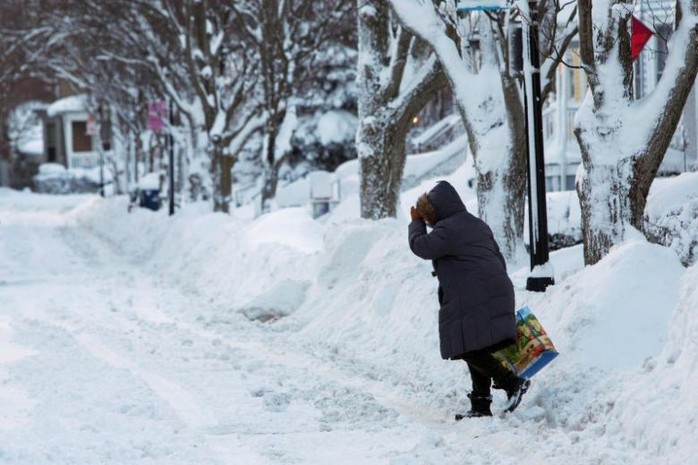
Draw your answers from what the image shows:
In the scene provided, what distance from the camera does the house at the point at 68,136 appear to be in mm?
86500

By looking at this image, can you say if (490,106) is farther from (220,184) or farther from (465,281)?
(220,184)

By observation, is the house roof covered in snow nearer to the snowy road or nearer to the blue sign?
the snowy road

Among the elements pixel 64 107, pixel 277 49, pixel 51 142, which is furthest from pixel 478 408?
pixel 51 142

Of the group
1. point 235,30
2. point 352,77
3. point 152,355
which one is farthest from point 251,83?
point 152,355

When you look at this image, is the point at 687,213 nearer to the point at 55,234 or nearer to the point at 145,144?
the point at 55,234

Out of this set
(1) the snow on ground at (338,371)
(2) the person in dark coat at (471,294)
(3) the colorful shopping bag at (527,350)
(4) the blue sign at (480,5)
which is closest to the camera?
(1) the snow on ground at (338,371)

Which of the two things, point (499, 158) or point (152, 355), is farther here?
point (499, 158)

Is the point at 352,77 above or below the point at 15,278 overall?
above

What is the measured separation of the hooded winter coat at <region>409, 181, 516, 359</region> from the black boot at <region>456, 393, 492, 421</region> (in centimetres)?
32

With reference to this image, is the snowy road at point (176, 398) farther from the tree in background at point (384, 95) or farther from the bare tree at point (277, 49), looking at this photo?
the bare tree at point (277, 49)

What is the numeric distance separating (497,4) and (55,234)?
28719mm

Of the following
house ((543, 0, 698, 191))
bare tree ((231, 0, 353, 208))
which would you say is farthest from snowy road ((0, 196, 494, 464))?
bare tree ((231, 0, 353, 208))

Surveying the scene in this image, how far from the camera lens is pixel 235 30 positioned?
35.2 metres

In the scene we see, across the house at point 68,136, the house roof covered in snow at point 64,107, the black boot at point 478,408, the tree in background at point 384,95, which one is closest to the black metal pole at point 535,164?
the black boot at point 478,408
